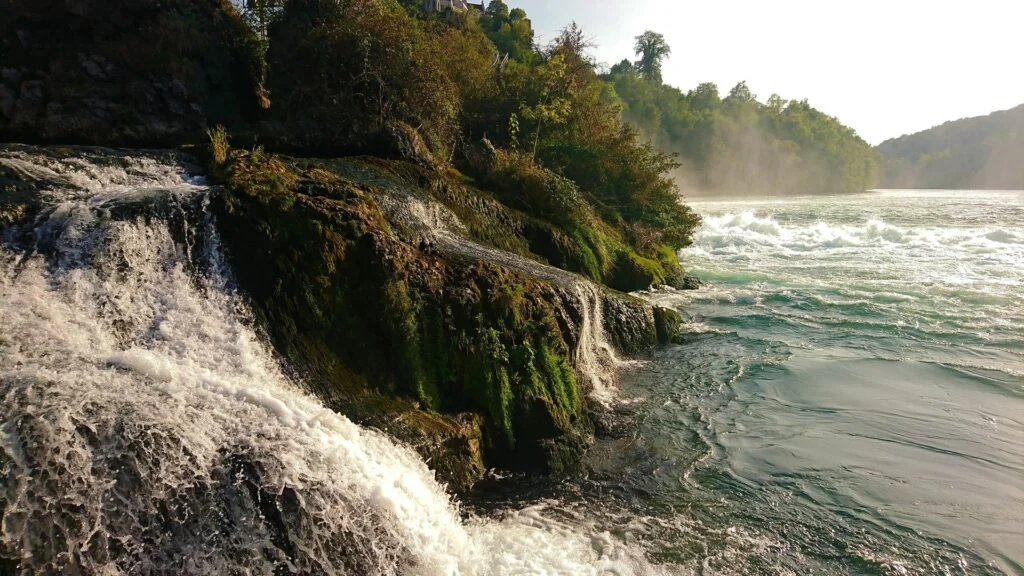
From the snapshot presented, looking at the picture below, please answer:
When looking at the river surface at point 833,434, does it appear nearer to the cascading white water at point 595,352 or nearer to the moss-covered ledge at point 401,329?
the cascading white water at point 595,352

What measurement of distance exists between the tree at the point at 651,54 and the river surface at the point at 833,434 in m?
77.8

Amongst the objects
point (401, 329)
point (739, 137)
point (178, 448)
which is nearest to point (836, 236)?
point (401, 329)

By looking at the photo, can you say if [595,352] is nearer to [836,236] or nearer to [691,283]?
[691,283]

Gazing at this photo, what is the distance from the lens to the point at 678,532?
5.96 meters

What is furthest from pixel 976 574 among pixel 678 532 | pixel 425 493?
pixel 425 493

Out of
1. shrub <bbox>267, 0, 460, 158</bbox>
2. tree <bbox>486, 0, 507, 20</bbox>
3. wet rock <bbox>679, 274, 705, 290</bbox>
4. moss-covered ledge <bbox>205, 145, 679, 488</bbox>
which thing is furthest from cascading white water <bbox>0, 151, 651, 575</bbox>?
tree <bbox>486, 0, 507, 20</bbox>

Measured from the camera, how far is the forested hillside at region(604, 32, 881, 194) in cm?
7862

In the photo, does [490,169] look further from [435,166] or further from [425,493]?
[425,493]

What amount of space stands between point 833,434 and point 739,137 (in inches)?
3325

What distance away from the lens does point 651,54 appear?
88.3 metres

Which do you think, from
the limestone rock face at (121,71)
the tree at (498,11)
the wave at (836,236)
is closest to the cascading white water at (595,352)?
the limestone rock face at (121,71)

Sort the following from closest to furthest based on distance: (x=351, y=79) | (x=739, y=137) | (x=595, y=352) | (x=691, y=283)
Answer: (x=595, y=352), (x=351, y=79), (x=691, y=283), (x=739, y=137)

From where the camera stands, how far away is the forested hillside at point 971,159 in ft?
323

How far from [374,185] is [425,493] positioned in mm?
6237
